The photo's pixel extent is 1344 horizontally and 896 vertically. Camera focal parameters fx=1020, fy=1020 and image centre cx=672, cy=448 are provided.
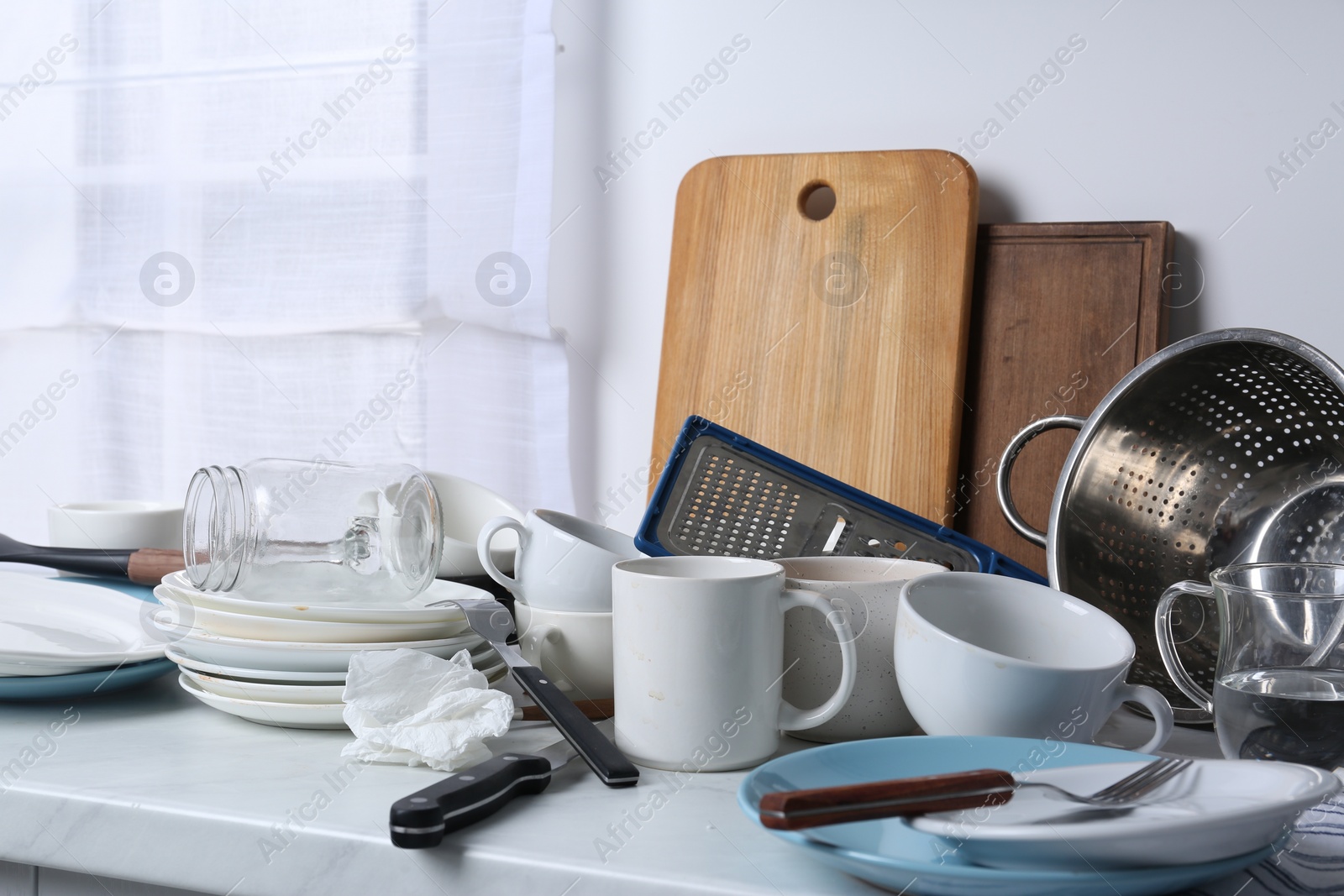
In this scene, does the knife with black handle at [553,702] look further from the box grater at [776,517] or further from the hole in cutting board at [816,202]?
the hole in cutting board at [816,202]

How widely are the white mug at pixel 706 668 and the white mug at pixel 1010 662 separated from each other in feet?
0.14

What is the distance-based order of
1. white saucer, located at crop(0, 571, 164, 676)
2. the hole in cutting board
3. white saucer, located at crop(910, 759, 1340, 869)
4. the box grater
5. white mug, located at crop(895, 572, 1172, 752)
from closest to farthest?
white saucer, located at crop(910, 759, 1340, 869)
white mug, located at crop(895, 572, 1172, 752)
white saucer, located at crop(0, 571, 164, 676)
the box grater
the hole in cutting board

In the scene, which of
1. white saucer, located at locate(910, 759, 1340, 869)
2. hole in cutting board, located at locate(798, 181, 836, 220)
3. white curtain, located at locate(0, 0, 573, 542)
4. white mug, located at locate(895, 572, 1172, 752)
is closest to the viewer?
white saucer, located at locate(910, 759, 1340, 869)

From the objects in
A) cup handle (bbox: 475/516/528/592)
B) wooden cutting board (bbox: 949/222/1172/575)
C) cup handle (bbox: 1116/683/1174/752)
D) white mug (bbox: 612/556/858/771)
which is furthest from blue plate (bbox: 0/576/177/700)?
wooden cutting board (bbox: 949/222/1172/575)

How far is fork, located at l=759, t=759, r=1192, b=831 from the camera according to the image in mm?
365

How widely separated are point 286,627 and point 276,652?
0.01m

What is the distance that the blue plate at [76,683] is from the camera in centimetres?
59

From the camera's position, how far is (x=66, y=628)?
70 centimetres

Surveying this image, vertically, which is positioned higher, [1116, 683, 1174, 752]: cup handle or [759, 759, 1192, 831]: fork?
[759, 759, 1192, 831]: fork

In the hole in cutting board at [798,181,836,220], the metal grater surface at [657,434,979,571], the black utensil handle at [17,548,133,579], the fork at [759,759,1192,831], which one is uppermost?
the hole in cutting board at [798,181,836,220]

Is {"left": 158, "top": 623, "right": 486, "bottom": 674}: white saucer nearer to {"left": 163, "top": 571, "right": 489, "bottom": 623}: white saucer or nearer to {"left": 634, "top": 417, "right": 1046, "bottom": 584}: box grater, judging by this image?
{"left": 163, "top": 571, "right": 489, "bottom": 623}: white saucer

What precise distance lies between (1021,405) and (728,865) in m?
0.65

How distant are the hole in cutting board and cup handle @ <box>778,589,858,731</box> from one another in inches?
23.7

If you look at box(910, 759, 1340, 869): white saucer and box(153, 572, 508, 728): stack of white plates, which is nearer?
box(910, 759, 1340, 869): white saucer
